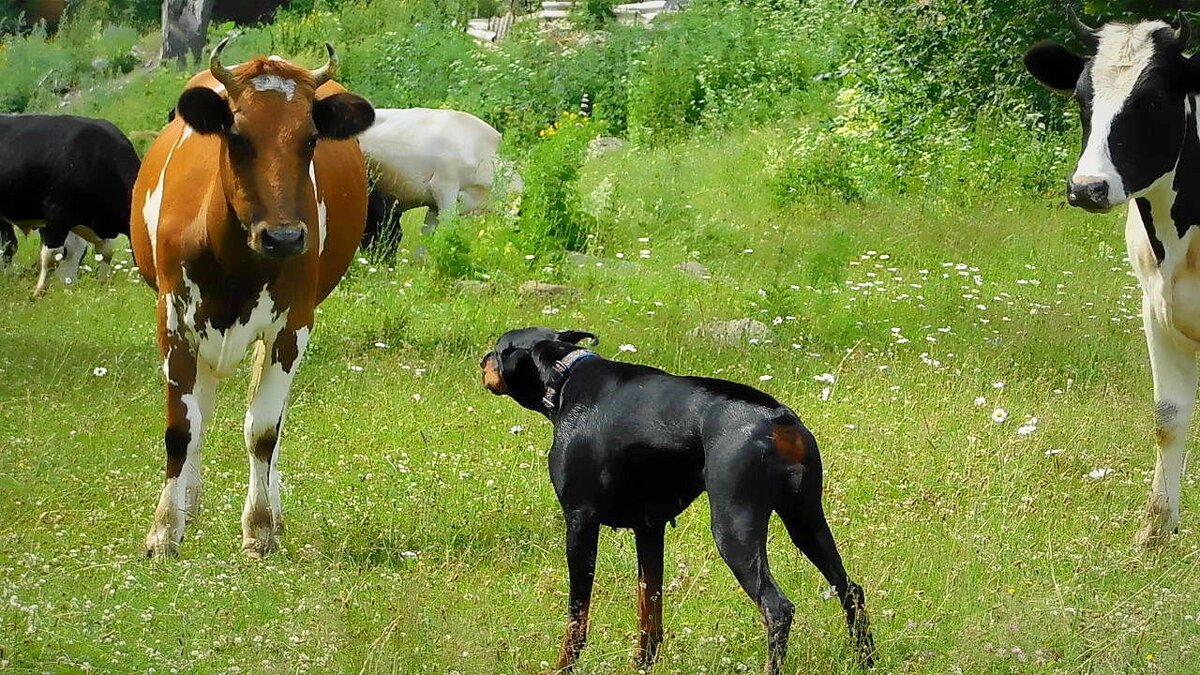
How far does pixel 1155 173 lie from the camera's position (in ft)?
21.1

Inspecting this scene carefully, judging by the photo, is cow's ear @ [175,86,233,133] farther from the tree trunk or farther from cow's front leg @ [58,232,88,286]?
the tree trunk

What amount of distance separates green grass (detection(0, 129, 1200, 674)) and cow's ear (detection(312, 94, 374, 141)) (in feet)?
5.52

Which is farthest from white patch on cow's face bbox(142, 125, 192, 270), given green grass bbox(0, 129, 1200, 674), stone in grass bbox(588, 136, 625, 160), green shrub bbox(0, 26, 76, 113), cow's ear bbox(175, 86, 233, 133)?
green shrub bbox(0, 26, 76, 113)

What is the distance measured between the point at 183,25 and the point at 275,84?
88.0 ft

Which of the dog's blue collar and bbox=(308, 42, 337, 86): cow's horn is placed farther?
bbox=(308, 42, 337, 86): cow's horn

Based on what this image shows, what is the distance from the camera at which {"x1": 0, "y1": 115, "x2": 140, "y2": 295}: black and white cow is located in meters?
12.9

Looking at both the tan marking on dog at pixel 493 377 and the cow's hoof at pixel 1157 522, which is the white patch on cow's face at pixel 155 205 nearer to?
the tan marking on dog at pixel 493 377

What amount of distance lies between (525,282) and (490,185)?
10.0ft

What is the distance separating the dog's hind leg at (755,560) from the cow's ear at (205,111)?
9.21 feet

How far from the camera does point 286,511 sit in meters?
7.08

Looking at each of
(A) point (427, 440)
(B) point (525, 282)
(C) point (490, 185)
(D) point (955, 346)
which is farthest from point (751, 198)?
(A) point (427, 440)

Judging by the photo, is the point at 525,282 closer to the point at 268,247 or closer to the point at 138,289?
the point at 138,289

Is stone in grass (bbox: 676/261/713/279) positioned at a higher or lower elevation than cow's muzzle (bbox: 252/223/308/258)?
lower

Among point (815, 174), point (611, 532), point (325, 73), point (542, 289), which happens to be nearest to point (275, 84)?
point (325, 73)
